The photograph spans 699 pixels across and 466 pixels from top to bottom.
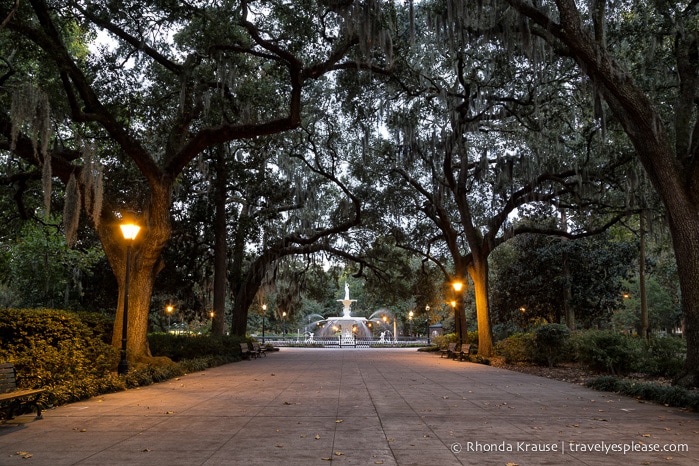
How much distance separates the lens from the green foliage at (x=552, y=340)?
640 inches

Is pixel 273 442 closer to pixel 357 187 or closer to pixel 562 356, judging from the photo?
pixel 562 356

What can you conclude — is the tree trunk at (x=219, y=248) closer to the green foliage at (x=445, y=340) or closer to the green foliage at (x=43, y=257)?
the green foliage at (x=43, y=257)

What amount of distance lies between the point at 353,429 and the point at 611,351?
33.2ft

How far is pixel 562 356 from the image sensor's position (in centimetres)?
1680

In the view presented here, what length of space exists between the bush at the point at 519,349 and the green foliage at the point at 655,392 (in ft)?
20.6

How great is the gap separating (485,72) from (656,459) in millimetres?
15329

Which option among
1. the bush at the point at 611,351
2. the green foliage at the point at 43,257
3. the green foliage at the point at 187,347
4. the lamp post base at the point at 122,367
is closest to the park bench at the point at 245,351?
the green foliage at the point at 187,347

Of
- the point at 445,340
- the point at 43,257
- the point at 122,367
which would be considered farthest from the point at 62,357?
the point at 445,340

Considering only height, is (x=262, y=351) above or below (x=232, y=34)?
below

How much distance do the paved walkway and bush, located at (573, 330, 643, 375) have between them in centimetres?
327

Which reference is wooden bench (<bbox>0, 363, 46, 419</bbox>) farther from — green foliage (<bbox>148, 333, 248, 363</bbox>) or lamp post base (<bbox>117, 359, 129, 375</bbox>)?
green foliage (<bbox>148, 333, 248, 363</bbox>)

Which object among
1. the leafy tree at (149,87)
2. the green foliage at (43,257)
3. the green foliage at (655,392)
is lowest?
the green foliage at (655,392)

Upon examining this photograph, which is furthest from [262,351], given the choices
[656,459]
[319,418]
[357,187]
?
[656,459]

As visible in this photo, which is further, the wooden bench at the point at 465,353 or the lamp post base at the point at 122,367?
the wooden bench at the point at 465,353
